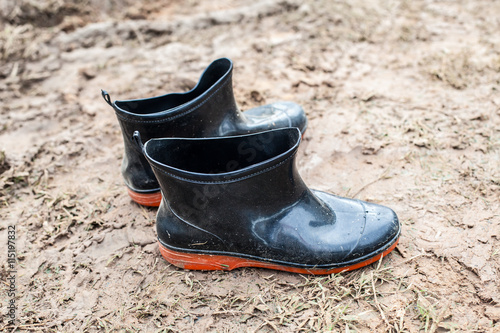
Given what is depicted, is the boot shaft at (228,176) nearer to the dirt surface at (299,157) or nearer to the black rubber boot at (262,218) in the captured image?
the black rubber boot at (262,218)

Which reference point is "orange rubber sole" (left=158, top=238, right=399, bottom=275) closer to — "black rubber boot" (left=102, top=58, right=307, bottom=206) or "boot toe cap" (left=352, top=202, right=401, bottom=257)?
"boot toe cap" (left=352, top=202, right=401, bottom=257)

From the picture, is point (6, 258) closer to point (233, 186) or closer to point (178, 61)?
point (233, 186)

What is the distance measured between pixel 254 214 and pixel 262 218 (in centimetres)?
4

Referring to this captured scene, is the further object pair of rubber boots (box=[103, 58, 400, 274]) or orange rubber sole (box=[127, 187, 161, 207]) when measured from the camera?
orange rubber sole (box=[127, 187, 161, 207])

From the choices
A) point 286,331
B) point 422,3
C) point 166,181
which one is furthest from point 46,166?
point 422,3

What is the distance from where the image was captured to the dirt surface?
1.46 metres

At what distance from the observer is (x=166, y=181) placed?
1.47 m

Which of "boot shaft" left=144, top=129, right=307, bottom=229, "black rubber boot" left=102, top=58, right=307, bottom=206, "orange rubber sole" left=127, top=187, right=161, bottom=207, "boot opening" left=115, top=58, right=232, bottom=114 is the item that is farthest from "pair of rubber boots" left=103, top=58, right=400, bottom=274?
"boot opening" left=115, top=58, right=232, bottom=114

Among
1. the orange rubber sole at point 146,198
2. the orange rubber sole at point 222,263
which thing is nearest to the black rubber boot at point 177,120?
the orange rubber sole at point 146,198

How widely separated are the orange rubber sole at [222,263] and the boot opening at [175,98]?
68 cm

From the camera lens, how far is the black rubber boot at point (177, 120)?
Answer: 5.82 feet

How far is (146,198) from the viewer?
6.42 ft

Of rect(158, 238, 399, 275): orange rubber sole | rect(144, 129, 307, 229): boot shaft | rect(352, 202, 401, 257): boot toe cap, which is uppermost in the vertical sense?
rect(144, 129, 307, 229): boot shaft

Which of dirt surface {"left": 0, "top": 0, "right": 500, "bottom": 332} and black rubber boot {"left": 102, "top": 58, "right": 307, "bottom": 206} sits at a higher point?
black rubber boot {"left": 102, "top": 58, "right": 307, "bottom": 206}
